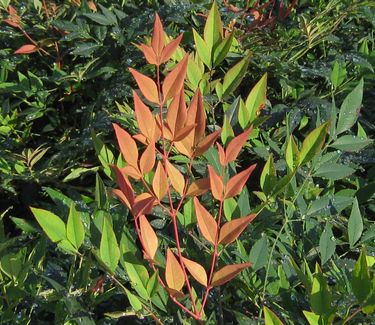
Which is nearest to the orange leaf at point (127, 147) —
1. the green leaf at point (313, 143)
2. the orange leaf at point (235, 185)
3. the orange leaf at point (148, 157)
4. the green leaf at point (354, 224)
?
the orange leaf at point (148, 157)

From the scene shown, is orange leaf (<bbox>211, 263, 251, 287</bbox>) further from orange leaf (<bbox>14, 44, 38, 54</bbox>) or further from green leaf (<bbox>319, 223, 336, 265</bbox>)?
orange leaf (<bbox>14, 44, 38, 54</bbox>)

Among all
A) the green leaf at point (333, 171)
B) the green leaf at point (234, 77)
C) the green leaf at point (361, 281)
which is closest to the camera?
the green leaf at point (361, 281)

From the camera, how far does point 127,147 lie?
0.86 meters

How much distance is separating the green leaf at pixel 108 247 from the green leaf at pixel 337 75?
73cm

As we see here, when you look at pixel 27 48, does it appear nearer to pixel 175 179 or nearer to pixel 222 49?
pixel 222 49

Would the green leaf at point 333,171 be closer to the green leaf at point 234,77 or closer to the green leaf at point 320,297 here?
the green leaf at point 234,77

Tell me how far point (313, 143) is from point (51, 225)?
38 centimetres

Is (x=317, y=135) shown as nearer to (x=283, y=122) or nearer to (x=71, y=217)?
(x=71, y=217)

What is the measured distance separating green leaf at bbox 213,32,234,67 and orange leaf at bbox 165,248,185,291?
466 millimetres

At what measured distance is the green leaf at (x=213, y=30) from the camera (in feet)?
3.79

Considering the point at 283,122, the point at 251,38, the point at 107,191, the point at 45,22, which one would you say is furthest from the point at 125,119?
the point at 45,22

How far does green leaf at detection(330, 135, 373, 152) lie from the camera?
112 cm

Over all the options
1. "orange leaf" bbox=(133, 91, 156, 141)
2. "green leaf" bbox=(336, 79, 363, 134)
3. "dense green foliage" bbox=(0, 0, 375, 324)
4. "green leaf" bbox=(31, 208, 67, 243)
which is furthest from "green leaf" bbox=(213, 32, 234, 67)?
"green leaf" bbox=(31, 208, 67, 243)

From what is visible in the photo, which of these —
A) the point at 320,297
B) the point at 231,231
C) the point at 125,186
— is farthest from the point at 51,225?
the point at 320,297
